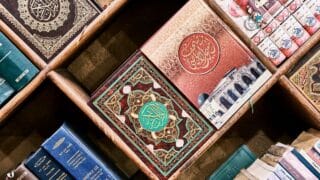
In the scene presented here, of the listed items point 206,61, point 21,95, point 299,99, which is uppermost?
point 21,95

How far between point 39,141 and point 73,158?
33cm

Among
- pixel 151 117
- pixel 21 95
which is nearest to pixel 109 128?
pixel 151 117

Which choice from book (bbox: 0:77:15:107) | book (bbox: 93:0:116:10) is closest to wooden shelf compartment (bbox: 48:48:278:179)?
book (bbox: 0:77:15:107)

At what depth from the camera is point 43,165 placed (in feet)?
5.79

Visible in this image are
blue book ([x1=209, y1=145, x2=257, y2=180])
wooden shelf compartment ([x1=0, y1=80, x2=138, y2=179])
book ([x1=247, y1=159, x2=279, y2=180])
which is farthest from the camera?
wooden shelf compartment ([x1=0, y1=80, x2=138, y2=179])

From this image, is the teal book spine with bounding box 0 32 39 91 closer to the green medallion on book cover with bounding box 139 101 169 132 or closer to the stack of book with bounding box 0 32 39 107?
the stack of book with bounding box 0 32 39 107

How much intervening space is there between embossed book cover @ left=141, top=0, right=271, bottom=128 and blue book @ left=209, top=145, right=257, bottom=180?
0.74 feet

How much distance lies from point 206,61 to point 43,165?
0.58m

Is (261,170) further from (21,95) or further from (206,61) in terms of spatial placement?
(21,95)

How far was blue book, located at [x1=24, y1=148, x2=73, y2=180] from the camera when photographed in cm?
176

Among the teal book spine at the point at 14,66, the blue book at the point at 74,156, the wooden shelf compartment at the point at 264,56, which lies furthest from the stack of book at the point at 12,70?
the wooden shelf compartment at the point at 264,56

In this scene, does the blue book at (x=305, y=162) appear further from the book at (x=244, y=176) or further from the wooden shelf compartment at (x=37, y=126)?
the wooden shelf compartment at (x=37, y=126)

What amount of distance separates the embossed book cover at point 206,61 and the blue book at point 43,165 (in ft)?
1.41

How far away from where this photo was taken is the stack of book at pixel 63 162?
176 centimetres
